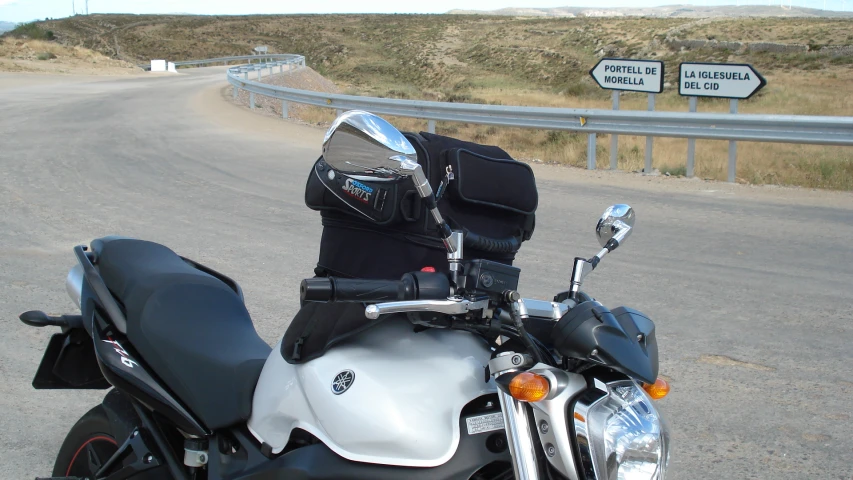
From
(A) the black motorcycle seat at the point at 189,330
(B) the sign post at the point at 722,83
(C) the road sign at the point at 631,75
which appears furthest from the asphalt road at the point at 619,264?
(C) the road sign at the point at 631,75

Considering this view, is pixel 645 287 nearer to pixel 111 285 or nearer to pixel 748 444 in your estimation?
pixel 748 444

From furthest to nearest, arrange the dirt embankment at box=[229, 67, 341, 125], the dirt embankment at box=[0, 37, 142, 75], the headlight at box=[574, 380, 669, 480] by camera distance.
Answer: the dirt embankment at box=[0, 37, 142, 75], the dirt embankment at box=[229, 67, 341, 125], the headlight at box=[574, 380, 669, 480]

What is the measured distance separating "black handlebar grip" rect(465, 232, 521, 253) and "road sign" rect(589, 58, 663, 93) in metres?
10.3

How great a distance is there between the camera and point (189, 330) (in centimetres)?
286

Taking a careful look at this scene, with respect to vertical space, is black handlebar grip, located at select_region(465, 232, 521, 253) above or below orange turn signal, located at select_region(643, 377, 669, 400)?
above

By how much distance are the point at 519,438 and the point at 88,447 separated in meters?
1.89

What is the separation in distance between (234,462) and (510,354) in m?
1.05

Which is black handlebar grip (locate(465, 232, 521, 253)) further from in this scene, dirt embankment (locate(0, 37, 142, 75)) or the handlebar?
dirt embankment (locate(0, 37, 142, 75))

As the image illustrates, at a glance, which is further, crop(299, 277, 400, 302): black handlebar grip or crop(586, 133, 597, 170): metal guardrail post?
crop(586, 133, 597, 170): metal guardrail post

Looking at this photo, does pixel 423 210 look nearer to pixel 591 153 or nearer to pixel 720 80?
pixel 591 153

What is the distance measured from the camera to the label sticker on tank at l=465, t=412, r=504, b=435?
209 cm

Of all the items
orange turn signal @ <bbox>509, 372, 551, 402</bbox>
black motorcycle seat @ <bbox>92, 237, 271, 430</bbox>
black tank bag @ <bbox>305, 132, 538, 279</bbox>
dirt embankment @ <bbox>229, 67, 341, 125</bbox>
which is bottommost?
dirt embankment @ <bbox>229, 67, 341, 125</bbox>

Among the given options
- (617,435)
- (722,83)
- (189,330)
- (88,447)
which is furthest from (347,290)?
(722,83)

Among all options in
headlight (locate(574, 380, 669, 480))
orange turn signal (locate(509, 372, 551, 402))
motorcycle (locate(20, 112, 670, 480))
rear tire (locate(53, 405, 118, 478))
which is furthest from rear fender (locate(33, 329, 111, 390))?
headlight (locate(574, 380, 669, 480))
